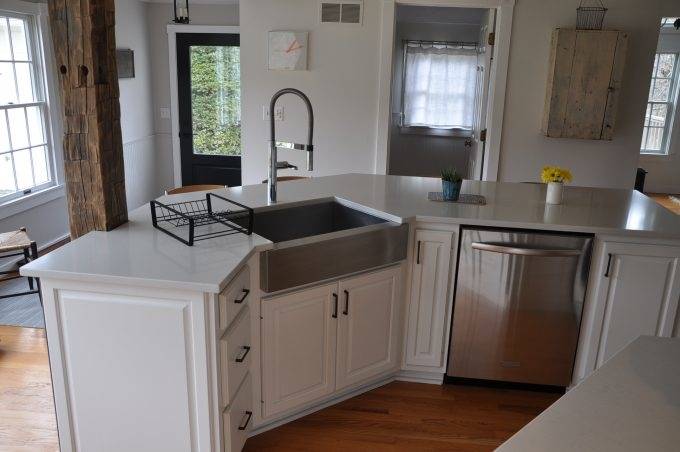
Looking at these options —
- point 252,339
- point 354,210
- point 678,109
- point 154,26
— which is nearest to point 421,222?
point 354,210

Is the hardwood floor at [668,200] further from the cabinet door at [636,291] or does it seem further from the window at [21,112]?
the window at [21,112]

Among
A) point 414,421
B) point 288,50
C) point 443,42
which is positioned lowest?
point 414,421

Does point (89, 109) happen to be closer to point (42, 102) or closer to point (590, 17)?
point (42, 102)

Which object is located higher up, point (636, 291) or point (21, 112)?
point (21, 112)

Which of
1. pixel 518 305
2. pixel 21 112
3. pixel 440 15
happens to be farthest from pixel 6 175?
pixel 440 15

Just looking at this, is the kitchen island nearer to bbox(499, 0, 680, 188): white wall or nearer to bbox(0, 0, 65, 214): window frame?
bbox(499, 0, 680, 188): white wall

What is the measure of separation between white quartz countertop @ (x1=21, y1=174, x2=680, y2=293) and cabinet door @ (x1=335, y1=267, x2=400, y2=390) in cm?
32

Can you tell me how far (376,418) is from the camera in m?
2.55

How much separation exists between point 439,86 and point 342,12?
2.82m

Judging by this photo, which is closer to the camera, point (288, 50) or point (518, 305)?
point (518, 305)

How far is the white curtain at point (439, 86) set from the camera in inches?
275

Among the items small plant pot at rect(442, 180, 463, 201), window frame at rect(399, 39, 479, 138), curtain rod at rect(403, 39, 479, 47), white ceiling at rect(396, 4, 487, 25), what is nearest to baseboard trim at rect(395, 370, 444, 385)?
small plant pot at rect(442, 180, 463, 201)

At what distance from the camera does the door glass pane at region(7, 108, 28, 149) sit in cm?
432

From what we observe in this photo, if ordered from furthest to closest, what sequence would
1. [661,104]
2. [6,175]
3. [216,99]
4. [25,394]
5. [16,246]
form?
[661,104] → [216,99] → [6,175] → [16,246] → [25,394]
